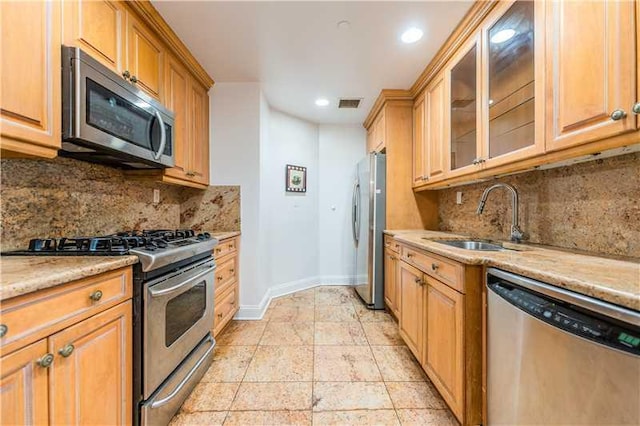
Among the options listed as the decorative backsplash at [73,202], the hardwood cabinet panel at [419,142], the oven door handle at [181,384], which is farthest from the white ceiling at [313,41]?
the oven door handle at [181,384]

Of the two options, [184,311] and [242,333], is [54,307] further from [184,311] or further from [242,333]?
[242,333]

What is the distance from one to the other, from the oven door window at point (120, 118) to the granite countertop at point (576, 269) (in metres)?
1.95

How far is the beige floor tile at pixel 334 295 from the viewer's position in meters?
3.38

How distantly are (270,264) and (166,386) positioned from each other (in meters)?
2.10

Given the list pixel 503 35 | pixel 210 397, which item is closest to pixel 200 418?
pixel 210 397

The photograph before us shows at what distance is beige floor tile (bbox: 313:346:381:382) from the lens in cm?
184

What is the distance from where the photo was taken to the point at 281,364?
199 centimetres

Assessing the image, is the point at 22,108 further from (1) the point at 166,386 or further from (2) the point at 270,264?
(2) the point at 270,264

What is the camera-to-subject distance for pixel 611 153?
1.19 meters

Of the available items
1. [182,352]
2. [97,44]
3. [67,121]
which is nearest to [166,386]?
[182,352]

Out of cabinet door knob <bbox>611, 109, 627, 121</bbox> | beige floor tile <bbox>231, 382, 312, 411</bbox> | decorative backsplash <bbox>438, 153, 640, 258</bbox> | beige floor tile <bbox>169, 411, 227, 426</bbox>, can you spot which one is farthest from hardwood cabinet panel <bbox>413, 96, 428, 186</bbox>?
beige floor tile <bbox>169, 411, 227, 426</bbox>

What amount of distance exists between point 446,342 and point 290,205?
2724mm

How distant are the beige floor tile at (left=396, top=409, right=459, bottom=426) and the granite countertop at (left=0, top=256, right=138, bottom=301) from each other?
1656mm

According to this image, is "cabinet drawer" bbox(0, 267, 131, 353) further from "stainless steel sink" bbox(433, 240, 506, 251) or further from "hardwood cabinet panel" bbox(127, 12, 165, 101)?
"stainless steel sink" bbox(433, 240, 506, 251)
